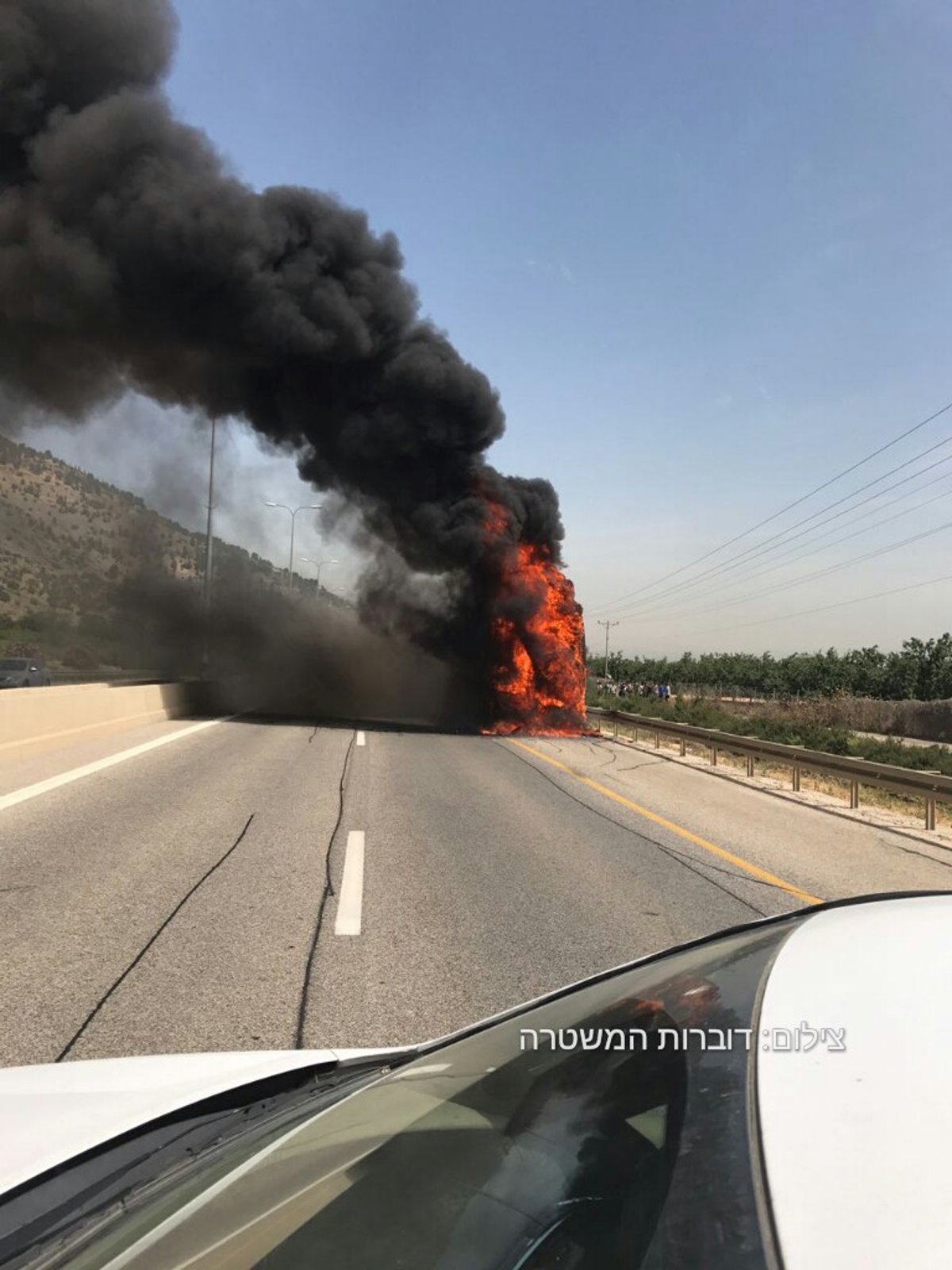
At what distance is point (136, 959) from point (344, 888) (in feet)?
6.40

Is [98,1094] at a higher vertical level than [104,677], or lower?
lower

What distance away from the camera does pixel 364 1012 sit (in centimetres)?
431

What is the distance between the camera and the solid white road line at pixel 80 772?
10227 mm

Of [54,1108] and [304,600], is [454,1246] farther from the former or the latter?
[304,600]

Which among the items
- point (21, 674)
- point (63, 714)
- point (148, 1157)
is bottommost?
Answer: point (148, 1157)

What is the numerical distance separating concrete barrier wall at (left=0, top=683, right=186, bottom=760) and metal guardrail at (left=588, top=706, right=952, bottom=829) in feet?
37.3

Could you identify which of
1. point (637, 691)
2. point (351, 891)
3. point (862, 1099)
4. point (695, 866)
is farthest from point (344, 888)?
point (637, 691)

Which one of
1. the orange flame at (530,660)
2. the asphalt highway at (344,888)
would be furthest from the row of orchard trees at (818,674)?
the asphalt highway at (344,888)

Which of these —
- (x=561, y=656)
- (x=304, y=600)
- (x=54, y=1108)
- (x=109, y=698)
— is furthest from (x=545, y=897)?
(x=304, y=600)

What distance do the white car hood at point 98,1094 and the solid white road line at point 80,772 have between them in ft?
26.4

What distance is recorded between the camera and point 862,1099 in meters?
1.17

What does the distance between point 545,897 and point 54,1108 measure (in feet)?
16.0

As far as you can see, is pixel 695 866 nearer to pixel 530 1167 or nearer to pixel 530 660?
pixel 530 1167

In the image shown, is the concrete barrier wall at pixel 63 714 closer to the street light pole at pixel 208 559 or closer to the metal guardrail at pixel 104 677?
the street light pole at pixel 208 559
